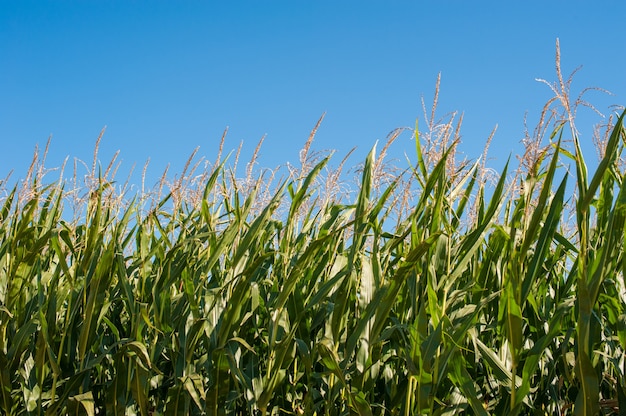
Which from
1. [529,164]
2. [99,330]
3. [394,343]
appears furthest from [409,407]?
[99,330]

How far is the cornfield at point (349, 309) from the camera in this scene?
208cm

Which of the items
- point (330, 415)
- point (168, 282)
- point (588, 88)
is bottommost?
point (330, 415)

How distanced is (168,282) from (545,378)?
53.8 inches

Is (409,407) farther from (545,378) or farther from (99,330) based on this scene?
(99,330)

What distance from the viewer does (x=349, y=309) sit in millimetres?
2486

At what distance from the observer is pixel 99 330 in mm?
3002

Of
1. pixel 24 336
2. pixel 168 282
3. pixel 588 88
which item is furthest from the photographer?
pixel 24 336

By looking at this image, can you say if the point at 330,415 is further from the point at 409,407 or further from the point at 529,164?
the point at 529,164

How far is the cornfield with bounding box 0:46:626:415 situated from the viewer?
2.08 meters

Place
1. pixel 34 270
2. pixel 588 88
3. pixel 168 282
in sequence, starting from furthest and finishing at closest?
pixel 34 270
pixel 168 282
pixel 588 88

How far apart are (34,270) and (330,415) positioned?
1.55 metres

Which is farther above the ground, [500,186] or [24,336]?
[500,186]

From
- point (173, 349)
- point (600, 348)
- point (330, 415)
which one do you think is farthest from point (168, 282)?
point (600, 348)

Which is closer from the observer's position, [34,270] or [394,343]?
[394,343]
